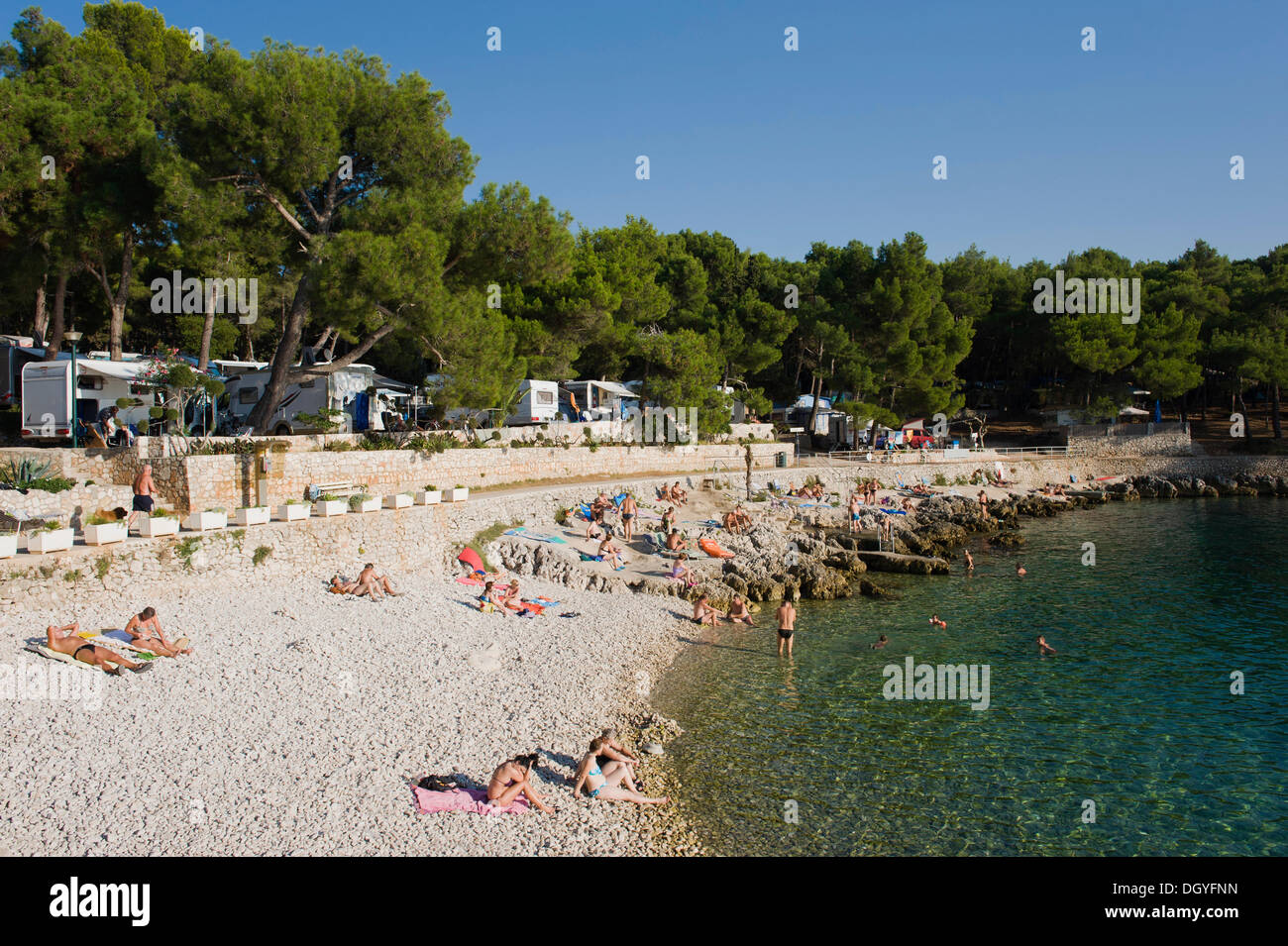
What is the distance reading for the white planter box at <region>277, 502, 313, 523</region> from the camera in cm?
1692

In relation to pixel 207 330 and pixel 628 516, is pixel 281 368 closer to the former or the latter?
pixel 207 330

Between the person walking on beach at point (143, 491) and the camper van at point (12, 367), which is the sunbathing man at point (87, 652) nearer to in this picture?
the person walking on beach at point (143, 491)

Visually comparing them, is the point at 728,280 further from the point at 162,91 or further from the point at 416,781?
the point at 416,781

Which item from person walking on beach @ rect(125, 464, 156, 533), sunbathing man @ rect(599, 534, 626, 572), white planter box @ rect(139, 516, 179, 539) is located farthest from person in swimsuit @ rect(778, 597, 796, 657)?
person walking on beach @ rect(125, 464, 156, 533)

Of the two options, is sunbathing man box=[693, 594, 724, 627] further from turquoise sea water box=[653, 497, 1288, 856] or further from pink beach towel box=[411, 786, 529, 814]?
pink beach towel box=[411, 786, 529, 814]

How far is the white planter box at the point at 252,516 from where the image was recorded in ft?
53.1

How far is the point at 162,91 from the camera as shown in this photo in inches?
1144

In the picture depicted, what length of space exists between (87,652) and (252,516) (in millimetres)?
5773

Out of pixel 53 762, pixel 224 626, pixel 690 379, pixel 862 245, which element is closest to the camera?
pixel 53 762

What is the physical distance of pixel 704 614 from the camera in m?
17.4

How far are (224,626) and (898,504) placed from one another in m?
28.5
